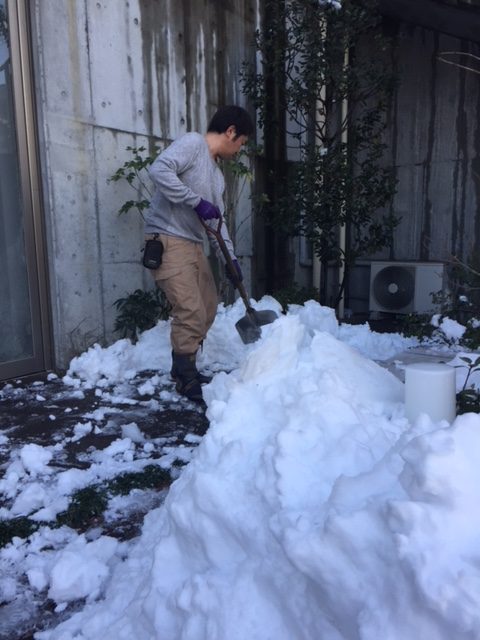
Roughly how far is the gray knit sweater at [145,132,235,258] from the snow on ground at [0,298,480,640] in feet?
4.52

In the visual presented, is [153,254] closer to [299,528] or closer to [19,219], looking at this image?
[19,219]

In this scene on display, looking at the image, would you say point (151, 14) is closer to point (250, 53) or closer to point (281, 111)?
point (250, 53)

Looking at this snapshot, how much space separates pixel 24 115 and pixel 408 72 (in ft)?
14.3

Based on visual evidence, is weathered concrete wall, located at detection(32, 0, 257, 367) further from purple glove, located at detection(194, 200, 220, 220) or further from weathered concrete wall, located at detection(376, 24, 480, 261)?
weathered concrete wall, located at detection(376, 24, 480, 261)

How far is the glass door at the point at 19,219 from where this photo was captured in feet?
11.8

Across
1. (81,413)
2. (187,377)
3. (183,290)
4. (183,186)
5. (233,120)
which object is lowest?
(81,413)

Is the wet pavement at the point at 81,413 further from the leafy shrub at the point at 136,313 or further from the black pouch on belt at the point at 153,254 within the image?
the black pouch on belt at the point at 153,254

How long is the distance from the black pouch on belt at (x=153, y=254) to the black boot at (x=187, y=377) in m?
0.59

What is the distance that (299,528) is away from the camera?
4.02ft

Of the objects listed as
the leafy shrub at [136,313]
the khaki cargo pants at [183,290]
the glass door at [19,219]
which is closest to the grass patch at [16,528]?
the khaki cargo pants at [183,290]

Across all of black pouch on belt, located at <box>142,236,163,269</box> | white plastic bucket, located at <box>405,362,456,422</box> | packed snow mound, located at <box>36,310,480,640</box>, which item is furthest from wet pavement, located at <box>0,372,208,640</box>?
white plastic bucket, located at <box>405,362,456,422</box>

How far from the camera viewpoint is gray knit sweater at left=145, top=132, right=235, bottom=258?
3152mm

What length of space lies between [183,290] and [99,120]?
163cm

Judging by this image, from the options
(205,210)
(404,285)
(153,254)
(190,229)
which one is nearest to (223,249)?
(190,229)
